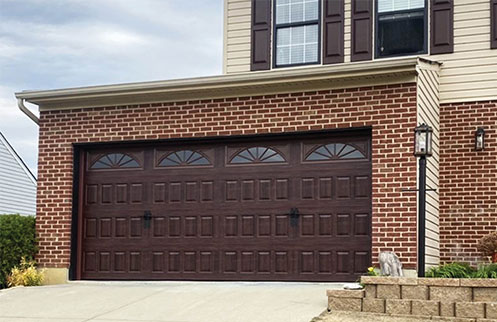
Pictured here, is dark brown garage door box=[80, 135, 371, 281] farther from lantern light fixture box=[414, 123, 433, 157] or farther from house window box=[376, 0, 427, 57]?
house window box=[376, 0, 427, 57]

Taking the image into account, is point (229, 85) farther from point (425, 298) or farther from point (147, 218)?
point (425, 298)

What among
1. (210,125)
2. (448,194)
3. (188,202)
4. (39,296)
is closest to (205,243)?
(188,202)

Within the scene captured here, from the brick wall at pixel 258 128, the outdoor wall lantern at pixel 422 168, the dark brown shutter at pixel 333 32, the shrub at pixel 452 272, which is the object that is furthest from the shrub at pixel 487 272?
the dark brown shutter at pixel 333 32

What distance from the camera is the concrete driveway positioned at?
414 inches

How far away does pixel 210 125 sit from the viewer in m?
13.8

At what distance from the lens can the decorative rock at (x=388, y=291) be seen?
1043cm

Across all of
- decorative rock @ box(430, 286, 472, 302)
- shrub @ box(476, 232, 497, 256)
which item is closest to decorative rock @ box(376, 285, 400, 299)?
decorative rock @ box(430, 286, 472, 302)

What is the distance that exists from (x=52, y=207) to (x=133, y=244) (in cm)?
163

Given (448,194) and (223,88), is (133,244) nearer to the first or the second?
(223,88)

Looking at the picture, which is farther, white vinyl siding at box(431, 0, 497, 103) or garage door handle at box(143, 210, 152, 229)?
garage door handle at box(143, 210, 152, 229)

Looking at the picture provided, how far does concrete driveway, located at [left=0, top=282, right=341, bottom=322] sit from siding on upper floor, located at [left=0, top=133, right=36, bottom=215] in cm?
1357

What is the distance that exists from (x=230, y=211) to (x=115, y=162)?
2.35 meters

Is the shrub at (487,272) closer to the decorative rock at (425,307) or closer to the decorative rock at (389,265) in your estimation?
the decorative rock at (425,307)

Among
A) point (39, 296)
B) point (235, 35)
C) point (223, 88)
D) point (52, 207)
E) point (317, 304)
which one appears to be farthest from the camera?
point (235, 35)
